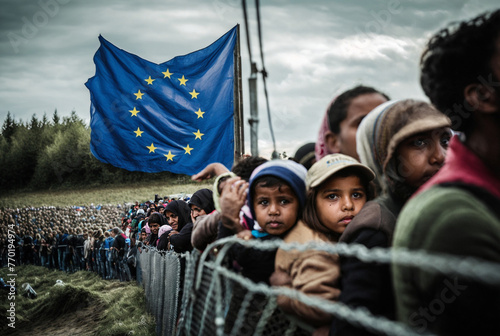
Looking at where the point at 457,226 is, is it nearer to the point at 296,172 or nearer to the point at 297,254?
the point at 297,254

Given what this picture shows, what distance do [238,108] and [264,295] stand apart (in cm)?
477

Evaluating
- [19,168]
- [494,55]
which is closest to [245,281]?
[494,55]

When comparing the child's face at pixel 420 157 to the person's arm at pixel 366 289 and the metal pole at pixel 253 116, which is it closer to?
the person's arm at pixel 366 289

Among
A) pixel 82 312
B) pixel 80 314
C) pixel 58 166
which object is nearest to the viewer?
pixel 80 314

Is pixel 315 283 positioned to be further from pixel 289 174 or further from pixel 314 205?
pixel 289 174

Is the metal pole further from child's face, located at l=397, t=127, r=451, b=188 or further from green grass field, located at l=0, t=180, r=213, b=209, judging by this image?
green grass field, located at l=0, t=180, r=213, b=209

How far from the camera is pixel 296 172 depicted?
89.7 inches

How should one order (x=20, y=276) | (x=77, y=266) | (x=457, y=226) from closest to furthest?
(x=457, y=226), (x=20, y=276), (x=77, y=266)

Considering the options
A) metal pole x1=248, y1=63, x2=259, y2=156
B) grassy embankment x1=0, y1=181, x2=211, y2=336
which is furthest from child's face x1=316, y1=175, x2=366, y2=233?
grassy embankment x1=0, y1=181, x2=211, y2=336

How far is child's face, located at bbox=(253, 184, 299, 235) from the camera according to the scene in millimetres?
2234

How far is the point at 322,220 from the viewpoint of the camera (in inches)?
82.7

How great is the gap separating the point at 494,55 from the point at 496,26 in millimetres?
98

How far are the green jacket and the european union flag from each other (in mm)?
5944

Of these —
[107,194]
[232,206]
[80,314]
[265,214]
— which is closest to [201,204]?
[232,206]
